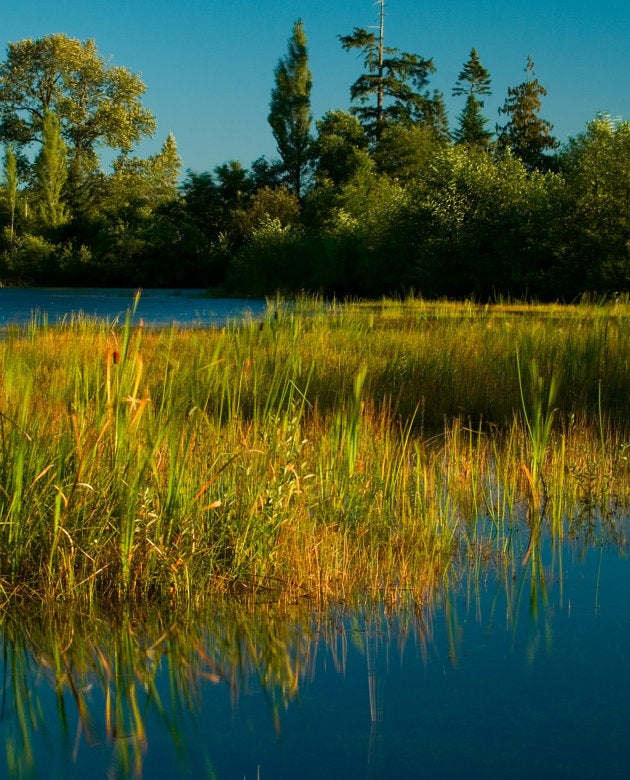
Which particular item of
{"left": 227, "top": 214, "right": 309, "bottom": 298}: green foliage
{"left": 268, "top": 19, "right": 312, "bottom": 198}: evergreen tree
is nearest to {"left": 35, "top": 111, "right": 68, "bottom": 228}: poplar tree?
{"left": 268, "top": 19, "right": 312, "bottom": 198}: evergreen tree

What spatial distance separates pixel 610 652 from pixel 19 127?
53095 mm

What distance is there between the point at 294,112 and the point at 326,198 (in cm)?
1164

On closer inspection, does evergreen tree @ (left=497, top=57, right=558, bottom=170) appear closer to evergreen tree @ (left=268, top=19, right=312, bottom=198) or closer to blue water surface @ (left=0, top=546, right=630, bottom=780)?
evergreen tree @ (left=268, top=19, right=312, bottom=198)

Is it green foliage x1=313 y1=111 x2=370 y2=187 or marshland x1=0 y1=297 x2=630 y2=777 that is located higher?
green foliage x1=313 y1=111 x2=370 y2=187

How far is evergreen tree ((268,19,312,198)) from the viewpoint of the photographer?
48938mm

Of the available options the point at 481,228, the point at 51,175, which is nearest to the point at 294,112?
the point at 51,175

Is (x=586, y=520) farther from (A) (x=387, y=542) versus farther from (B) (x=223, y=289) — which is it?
(B) (x=223, y=289)

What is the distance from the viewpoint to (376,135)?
157ft

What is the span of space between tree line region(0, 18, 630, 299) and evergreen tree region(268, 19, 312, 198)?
3.9 inches

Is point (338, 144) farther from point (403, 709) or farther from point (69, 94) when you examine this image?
point (403, 709)

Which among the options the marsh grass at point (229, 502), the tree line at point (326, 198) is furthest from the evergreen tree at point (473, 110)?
the marsh grass at point (229, 502)

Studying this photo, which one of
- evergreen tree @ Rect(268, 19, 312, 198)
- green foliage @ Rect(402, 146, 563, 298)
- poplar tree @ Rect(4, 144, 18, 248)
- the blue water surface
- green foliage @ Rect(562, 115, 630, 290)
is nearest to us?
the blue water surface

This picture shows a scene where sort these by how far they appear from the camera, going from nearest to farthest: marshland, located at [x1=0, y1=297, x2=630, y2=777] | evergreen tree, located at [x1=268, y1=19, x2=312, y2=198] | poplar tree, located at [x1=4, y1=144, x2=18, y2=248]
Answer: marshland, located at [x1=0, y1=297, x2=630, y2=777]
poplar tree, located at [x1=4, y1=144, x2=18, y2=248]
evergreen tree, located at [x1=268, y1=19, x2=312, y2=198]

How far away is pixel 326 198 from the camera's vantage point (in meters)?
40.0
